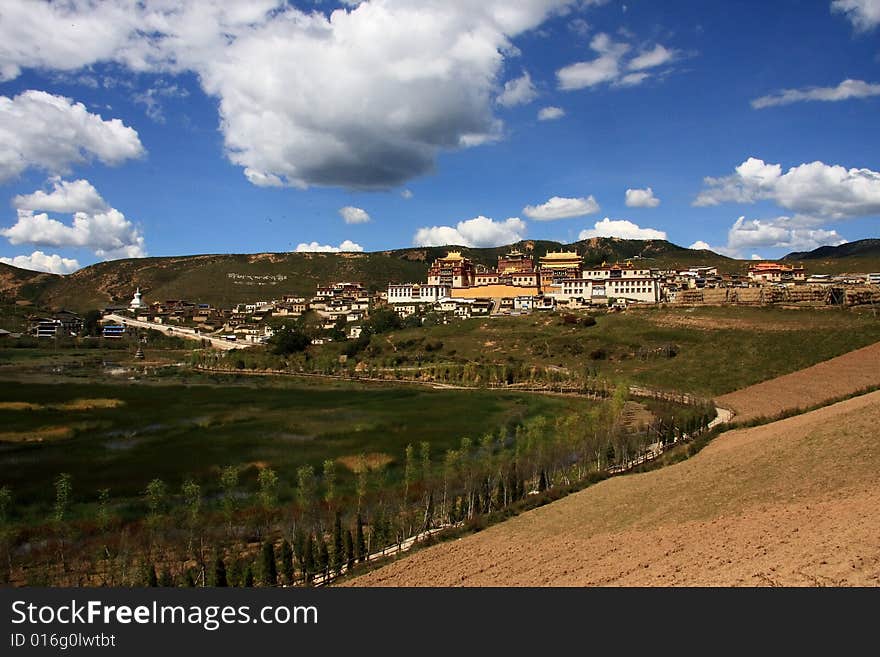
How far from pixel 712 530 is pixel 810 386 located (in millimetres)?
42842

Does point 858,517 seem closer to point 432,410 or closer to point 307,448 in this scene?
point 307,448

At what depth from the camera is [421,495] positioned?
98.2ft

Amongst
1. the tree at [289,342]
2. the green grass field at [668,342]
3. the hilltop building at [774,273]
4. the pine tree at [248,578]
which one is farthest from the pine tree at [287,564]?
the hilltop building at [774,273]

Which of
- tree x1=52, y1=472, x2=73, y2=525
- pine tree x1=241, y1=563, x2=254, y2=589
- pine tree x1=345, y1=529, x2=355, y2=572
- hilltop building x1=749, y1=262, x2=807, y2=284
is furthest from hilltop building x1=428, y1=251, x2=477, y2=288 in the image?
pine tree x1=241, y1=563, x2=254, y2=589

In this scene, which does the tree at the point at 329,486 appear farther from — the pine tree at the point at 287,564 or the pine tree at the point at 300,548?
the pine tree at the point at 287,564

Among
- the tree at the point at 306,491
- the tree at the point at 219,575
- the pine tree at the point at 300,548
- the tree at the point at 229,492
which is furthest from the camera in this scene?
the tree at the point at 306,491

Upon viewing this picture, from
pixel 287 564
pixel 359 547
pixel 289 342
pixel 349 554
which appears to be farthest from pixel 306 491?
pixel 289 342

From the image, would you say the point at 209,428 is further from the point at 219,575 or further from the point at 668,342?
the point at 668,342

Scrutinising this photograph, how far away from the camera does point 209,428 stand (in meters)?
48.2

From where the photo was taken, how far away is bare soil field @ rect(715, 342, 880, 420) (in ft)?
156

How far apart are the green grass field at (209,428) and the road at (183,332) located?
4655 cm

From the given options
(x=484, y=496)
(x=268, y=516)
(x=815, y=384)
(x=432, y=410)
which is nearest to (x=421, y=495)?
(x=484, y=496)

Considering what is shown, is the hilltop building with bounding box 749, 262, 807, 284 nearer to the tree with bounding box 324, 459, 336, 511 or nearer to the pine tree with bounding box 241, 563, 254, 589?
the tree with bounding box 324, 459, 336, 511

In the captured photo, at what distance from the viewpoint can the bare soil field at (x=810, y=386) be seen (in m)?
47.5
